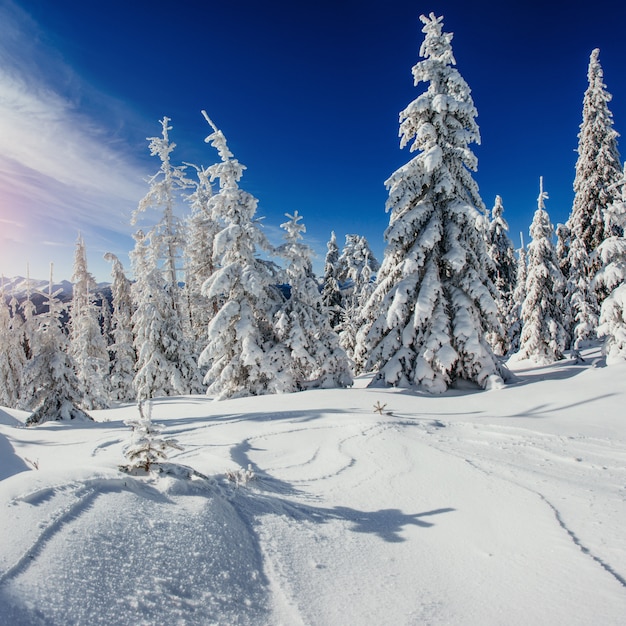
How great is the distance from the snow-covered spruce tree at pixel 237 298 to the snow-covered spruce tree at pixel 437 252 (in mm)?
4586

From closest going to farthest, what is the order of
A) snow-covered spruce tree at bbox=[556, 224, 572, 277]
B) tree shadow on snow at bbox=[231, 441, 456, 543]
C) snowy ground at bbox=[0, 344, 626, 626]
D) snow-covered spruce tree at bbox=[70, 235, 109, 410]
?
snowy ground at bbox=[0, 344, 626, 626] → tree shadow on snow at bbox=[231, 441, 456, 543] → snow-covered spruce tree at bbox=[70, 235, 109, 410] → snow-covered spruce tree at bbox=[556, 224, 572, 277]

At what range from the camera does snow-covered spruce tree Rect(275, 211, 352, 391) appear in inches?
602

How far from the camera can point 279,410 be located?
Result: 975 cm

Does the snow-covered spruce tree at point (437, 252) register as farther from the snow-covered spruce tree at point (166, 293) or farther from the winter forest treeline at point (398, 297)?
the snow-covered spruce tree at point (166, 293)

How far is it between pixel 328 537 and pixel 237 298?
12983 mm

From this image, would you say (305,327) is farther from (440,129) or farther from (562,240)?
(562,240)

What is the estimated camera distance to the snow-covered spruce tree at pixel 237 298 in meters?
15.0

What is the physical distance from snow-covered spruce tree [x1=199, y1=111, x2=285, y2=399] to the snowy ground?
893cm

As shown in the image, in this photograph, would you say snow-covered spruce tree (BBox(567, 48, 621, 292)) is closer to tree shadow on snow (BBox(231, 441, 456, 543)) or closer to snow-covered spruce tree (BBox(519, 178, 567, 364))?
snow-covered spruce tree (BBox(519, 178, 567, 364))

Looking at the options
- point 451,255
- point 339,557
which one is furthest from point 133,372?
point 339,557

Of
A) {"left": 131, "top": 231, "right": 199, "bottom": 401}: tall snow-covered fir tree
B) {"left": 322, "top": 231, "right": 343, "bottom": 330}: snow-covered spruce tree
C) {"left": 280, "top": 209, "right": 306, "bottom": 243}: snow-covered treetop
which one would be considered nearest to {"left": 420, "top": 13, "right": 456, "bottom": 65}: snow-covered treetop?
{"left": 280, "top": 209, "right": 306, "bottom": 243}: snow-covered treetop

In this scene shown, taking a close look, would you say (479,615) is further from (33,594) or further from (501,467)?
(501,467)

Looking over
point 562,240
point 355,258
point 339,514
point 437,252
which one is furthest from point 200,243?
point 562,240

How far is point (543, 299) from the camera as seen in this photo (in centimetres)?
2556
